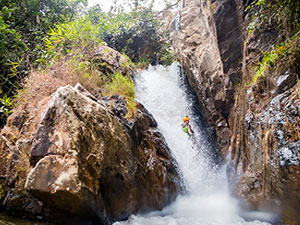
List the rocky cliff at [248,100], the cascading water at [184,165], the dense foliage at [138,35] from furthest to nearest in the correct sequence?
the dense foliage at [138,35], the cascading water at [184,165], the rocky cliff at [248,100]

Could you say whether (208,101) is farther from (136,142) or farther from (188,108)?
(136,142)

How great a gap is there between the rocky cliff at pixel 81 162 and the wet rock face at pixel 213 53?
263 centimetres

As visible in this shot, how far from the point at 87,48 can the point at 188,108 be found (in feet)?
14.7

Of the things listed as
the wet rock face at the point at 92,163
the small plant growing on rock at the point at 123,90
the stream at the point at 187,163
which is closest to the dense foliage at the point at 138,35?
the stream at the point at 187,163

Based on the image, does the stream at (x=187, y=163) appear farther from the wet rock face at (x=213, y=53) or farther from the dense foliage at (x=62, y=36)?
the dense foliage at (x=62, y=36)

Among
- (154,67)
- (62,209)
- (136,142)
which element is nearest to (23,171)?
(62,209)

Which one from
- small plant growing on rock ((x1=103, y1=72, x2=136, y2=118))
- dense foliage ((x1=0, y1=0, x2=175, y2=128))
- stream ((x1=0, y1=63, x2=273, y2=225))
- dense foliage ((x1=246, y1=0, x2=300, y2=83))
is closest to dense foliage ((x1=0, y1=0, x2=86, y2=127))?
dense foliage ((x1=0, y1=0, x2=175, y2=128))

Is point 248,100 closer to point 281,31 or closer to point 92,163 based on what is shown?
point 281,31

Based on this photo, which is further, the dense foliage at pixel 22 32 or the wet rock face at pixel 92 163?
the dense foliage at pixel 22 32

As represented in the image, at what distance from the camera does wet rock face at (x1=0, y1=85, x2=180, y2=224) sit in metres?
2.88

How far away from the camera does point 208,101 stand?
297 inches

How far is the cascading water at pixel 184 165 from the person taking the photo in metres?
4.52

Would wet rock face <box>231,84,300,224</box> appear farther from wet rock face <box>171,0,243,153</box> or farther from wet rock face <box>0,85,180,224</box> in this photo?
wet rock face <box>0,85,180,224</box>

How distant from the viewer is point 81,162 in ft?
10.6
